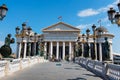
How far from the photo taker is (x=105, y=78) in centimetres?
1083

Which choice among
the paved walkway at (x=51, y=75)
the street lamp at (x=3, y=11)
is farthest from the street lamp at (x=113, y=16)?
the street lamp at (x=3, y=11)

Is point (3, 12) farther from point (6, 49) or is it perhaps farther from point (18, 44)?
point (18, 44)

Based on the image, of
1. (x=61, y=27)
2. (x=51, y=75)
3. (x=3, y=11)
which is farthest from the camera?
(x=61, y=27)

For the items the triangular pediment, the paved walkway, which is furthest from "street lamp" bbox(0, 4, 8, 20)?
the triangular pediment

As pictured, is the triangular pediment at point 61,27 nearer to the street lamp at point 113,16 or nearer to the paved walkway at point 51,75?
the paved walkway at point 51,75

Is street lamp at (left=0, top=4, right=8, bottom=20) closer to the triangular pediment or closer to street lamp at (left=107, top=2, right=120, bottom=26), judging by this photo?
street lamp at (left=107, top=2, right=120, bottom=26)

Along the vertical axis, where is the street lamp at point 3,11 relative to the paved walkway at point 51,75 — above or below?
above

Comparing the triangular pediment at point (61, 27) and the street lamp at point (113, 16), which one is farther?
the triangular pediment at point (61, 27)

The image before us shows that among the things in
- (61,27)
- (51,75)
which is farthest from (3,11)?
(61,27)

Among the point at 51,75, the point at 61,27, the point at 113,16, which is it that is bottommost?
the point at 51,75

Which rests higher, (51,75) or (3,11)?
(3,11)

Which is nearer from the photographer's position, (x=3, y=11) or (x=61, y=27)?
(x=3, y=11)

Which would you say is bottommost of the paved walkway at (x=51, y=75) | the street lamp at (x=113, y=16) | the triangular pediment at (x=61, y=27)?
the paved walkway at (x=51, y=75)

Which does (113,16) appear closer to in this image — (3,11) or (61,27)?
(3,11)
